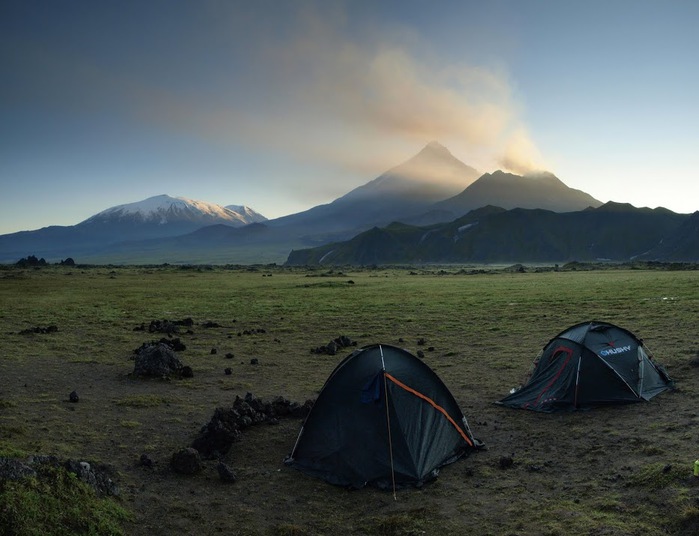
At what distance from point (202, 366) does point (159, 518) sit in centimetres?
1193

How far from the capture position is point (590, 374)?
14.1 meters

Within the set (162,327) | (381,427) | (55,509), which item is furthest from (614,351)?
(162,327)

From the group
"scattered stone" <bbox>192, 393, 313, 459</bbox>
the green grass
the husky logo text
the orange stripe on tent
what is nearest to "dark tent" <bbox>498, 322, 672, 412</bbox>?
the husky logo text

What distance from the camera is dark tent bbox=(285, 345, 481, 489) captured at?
10.7 meters

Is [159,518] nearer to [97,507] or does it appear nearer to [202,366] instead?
[97,507]

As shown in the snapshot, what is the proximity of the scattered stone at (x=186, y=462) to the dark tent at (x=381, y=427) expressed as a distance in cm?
202

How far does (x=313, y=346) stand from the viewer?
24906 millimetres

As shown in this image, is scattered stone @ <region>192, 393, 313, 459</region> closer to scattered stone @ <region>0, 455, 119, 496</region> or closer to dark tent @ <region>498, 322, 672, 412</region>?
scattered stone @ <region>0, 455, 119, 496</region>

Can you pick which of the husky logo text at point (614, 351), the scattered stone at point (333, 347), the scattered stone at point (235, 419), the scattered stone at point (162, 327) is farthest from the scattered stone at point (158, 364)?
the husky logo text at point (614, 351)

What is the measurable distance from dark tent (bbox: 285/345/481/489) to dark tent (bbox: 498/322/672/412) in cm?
379

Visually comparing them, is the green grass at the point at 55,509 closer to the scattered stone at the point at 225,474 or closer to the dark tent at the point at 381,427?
the scattered stone at the point at 225,474

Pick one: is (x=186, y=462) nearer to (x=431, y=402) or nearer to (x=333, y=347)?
(x=431, y=402)

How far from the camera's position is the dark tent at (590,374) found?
46.0 ft

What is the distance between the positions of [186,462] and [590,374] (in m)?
10.8
